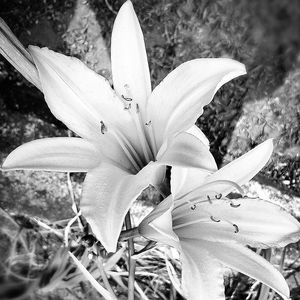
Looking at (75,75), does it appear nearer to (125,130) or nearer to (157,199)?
(125,130)

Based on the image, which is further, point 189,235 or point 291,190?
point 291,190

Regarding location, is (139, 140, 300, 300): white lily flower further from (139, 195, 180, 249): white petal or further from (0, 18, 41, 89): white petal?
(0, 18, 41, 89): white petal

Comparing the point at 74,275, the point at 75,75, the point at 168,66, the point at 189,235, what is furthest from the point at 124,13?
the point at 74,275

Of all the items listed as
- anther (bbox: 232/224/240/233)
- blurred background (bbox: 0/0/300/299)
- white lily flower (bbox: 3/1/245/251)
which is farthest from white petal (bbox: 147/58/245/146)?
blurred background (bbox: 0/0/300/299)

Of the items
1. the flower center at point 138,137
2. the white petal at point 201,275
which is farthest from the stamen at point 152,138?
the white petal at point 201,275

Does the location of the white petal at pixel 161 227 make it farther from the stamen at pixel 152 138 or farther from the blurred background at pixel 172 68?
the blurred background at pixel 172 68

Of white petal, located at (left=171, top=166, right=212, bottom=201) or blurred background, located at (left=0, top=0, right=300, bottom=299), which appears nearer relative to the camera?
white petal, located at (left=171, top=166, right=212, bottom=201)
